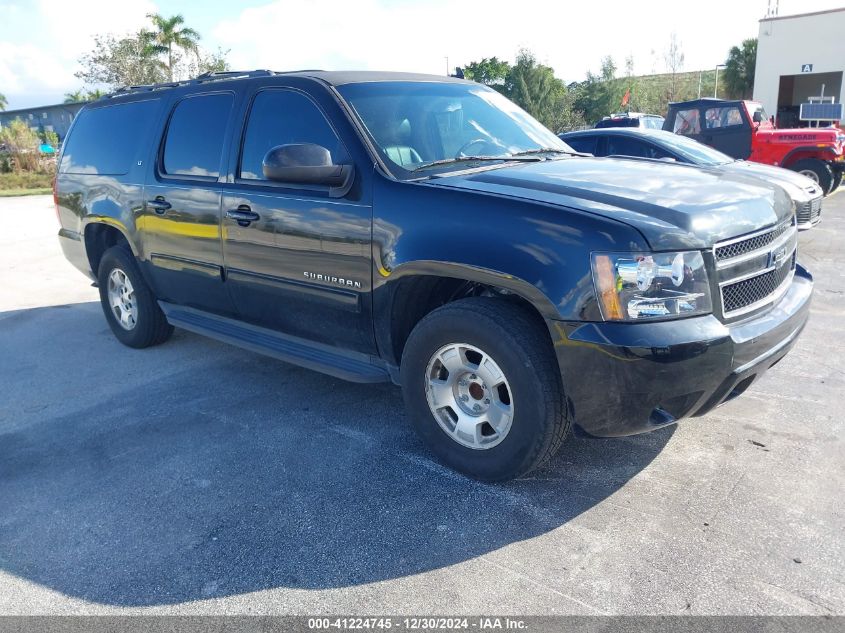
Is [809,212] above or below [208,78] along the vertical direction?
below

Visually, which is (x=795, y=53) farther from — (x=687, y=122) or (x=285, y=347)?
(x=285, y=347)

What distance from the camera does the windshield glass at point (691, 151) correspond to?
8852mm

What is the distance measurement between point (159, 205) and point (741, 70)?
43.9 m

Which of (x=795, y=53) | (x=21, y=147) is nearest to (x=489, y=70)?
(x=795, y=53)

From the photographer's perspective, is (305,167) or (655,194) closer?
(655,194)

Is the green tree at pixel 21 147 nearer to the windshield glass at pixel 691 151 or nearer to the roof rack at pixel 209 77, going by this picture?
the roof rack at pixel 209 77

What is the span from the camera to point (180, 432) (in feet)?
13.5

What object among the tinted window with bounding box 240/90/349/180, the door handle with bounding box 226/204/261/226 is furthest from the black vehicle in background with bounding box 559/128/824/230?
the door handle with bounding box 226/204/261/226

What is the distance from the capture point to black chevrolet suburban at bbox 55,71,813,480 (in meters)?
2.80

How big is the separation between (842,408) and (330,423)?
3014mm

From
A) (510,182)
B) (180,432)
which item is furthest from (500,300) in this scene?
(180,432)

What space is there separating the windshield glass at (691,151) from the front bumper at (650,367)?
6.47 metres

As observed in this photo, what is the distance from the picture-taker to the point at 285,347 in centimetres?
423

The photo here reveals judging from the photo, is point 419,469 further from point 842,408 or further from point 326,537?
point 842,408
